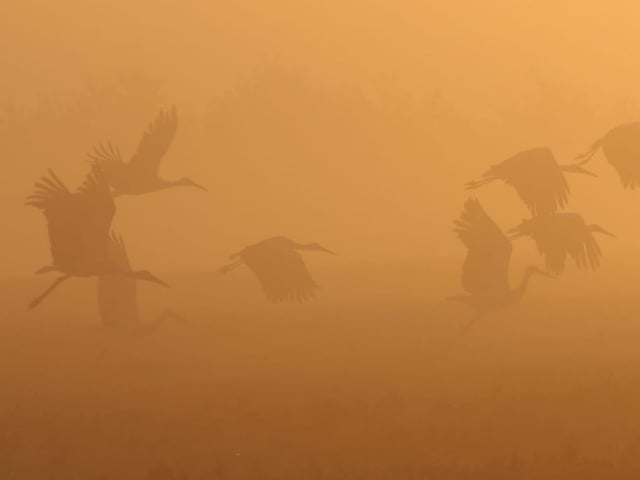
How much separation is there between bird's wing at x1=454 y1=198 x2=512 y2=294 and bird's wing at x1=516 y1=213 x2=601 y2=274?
957mm

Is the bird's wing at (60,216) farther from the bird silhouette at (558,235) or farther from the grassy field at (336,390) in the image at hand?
the bird silhouette at (558,235)

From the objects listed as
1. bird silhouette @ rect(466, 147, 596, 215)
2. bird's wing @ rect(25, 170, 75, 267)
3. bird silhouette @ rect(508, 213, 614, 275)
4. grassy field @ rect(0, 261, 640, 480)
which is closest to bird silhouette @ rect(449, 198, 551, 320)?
grassy field @ rect(0, 261, 640, 480)

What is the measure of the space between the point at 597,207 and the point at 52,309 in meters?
30.1

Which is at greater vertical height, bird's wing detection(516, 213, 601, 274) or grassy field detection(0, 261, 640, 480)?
bird's wing detection(516, 213, 601, 274)

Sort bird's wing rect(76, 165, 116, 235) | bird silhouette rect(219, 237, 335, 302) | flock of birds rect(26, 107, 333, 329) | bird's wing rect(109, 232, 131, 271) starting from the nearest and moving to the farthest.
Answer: bird's wing rect(76, 165, 116, 235)
flock of birds rect(26, 107, 333, 329)
bird's wing rect(109, 232, 131, 271)
bird silhouette rect(219, 237, 335, 302)

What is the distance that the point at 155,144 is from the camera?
17.9 meters

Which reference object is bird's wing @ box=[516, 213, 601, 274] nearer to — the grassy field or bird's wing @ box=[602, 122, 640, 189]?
bird's wing @ box=[602, 122, 640, 189]

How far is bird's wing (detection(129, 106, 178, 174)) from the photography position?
58.3ft

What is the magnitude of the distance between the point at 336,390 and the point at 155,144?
500 centimetres

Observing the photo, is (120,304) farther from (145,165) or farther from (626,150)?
(626,150)

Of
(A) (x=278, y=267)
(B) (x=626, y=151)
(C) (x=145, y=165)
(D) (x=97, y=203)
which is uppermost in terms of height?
(C) (x=145, y=165)

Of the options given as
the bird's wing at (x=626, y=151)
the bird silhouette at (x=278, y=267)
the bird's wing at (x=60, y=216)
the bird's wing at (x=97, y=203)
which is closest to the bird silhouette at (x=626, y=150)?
the bird's wing at (x=626, y=151)

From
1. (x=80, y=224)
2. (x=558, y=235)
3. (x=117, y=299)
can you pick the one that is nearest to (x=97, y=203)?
(x=80, y=224)

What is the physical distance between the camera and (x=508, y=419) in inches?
520
